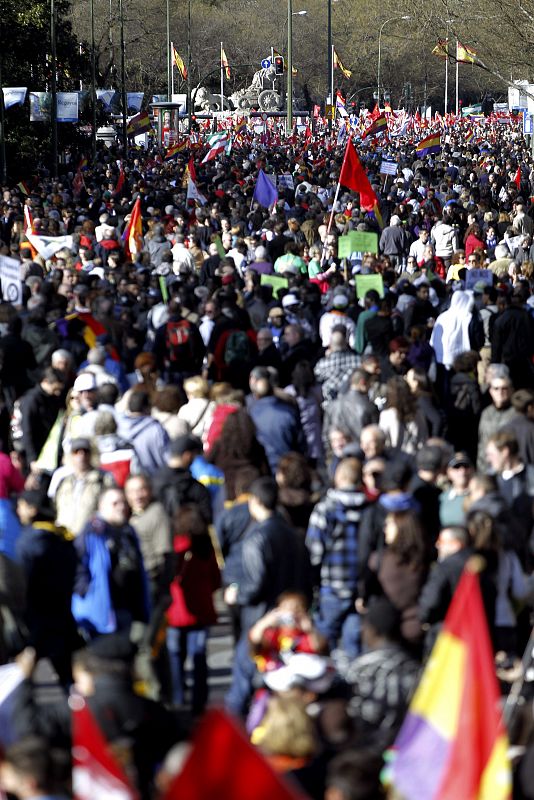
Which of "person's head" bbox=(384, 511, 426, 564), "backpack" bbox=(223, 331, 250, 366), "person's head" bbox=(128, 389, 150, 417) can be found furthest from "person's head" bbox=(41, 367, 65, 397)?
"person's head" bbox=(384, 511, 426, 564)

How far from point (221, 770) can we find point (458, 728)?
4.53ft

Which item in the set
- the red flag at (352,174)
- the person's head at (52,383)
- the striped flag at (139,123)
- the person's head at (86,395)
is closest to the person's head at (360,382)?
the person's head at (86,395)

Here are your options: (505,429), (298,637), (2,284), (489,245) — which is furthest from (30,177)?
(298,637)

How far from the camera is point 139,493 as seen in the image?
319 inches

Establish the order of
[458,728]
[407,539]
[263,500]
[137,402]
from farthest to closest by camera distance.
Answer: [137,402]
[263,500]
[407,539]
[458,728]

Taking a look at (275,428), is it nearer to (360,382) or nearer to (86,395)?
(360,382)

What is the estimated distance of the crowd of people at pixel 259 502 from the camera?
600cm

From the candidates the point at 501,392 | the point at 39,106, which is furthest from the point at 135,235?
the point at 39,106

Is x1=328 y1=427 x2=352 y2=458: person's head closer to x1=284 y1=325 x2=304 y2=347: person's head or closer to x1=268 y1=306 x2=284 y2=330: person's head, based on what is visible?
x1=284 y1=325 x2=304 y2=347: person's head

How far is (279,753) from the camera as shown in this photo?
539cm

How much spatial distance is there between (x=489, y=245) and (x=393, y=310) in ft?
26.1

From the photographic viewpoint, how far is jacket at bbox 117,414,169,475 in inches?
374

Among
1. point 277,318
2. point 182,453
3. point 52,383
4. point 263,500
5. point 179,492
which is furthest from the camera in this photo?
point 277,318

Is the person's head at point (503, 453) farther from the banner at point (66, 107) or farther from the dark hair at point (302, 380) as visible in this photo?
the banner at point (66, 107)
